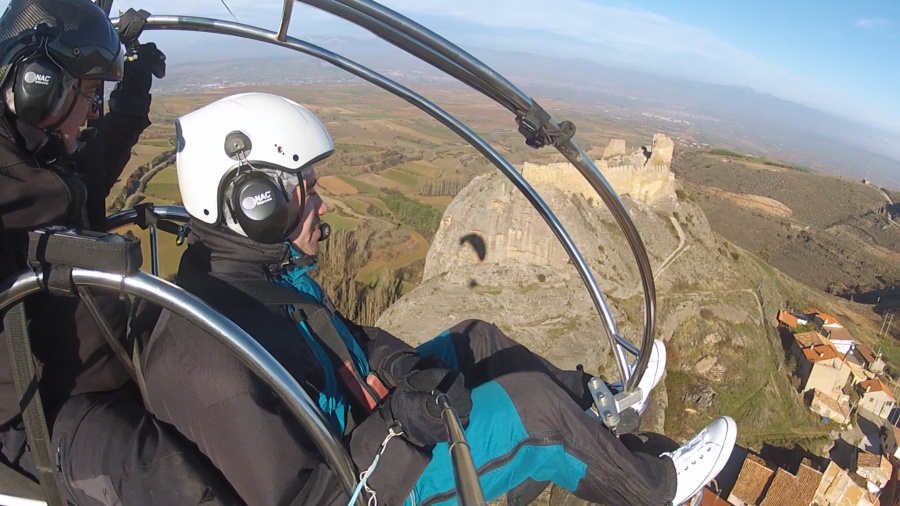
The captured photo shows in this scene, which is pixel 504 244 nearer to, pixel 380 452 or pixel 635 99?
pixel 380 452

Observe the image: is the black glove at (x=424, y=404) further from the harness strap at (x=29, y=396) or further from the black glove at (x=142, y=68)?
the black glove at (x=142, y=68)

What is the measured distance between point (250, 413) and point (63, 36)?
1.68m

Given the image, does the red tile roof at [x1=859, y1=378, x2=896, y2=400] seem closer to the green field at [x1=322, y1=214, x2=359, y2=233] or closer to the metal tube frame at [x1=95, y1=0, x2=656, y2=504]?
the green field at [x1=322, y1=214, x2=359, y2=233]

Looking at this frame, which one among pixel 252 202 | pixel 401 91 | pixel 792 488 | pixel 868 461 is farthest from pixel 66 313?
pixel 868 461

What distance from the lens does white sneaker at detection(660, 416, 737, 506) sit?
2867mm

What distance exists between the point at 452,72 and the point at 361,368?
4.78ft

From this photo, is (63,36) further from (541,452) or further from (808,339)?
(808,339)

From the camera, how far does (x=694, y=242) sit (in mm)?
29250

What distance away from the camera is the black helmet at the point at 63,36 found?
198 centimetres

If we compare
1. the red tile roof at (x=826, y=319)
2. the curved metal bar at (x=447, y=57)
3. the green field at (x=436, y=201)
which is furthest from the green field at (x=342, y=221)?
the red tile roof at (x=826, y=319)

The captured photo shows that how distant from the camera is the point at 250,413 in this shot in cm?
174

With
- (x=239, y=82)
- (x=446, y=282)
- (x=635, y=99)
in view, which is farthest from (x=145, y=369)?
(x=635, y=99)

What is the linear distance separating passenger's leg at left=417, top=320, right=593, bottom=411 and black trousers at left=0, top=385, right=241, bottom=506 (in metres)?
1.55

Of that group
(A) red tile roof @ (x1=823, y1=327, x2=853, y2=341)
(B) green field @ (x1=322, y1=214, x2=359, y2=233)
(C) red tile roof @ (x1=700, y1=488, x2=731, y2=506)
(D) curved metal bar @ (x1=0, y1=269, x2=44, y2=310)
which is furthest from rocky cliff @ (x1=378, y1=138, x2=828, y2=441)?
(D) curved metal bar @ (x1=0, y1=269, x2=44, y2=310)
